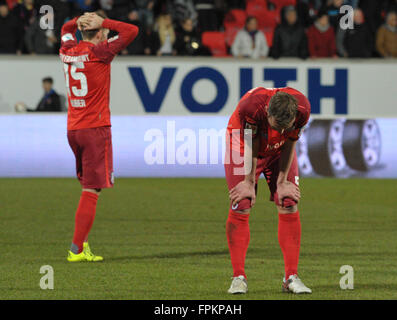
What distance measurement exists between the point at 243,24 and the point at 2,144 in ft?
21.6

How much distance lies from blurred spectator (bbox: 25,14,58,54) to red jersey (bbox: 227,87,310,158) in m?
12.8

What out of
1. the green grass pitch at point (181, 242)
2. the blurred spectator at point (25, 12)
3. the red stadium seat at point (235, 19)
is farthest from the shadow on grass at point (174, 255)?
the red stadium seat at point (235, 19)

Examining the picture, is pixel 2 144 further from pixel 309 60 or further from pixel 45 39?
pixel 309 60

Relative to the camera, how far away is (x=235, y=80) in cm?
1912

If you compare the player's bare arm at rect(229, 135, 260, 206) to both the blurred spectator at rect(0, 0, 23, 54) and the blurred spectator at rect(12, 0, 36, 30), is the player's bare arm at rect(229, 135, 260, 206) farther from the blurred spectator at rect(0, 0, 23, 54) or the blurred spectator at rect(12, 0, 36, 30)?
the blurred spectator at rect(12, 0, 36, 30)

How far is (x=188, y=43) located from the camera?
19359mm

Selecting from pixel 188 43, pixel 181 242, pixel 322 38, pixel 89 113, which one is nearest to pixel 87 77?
pixel 89 113

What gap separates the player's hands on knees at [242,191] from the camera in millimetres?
6574

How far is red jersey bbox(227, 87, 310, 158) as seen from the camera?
645 cm

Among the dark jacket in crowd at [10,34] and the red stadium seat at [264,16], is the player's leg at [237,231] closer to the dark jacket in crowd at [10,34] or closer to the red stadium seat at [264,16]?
the dark jacket in crowd at [10,34]

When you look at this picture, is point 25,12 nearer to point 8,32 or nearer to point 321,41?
point 8,32

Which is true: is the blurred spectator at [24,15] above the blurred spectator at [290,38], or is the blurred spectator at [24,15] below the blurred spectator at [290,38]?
above

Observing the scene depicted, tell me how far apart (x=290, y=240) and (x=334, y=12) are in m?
13.6

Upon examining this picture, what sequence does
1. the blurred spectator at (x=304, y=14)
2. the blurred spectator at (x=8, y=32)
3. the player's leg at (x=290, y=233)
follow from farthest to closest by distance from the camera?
the blurred spectator at (x=304, y=14), the blurred spectator at (x=8, y=32), the player's leg at (x=290, y=233)
